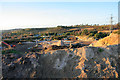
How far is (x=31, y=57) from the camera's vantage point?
10.9 metres

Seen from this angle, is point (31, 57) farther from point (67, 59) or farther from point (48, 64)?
point (67, 59)

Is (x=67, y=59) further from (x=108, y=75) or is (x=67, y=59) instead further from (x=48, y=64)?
(x=108, y=75)

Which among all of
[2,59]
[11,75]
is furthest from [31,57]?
[2,59]

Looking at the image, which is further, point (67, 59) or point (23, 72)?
point (67, 59)

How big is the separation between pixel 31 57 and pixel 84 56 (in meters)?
5.79

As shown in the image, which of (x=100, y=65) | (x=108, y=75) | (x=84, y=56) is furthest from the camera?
(x=84, y=56)

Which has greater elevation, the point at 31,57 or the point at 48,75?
the point at 31,57

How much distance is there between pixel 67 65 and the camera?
10055 mm

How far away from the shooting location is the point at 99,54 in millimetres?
10461

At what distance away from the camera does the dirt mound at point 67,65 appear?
30.7ft

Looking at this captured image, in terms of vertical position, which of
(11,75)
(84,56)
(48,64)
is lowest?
(11,75)

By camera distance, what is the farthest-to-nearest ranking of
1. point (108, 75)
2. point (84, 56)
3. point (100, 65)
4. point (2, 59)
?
point (2, 59)
point (84, 56)
point (100, 65)
point (108, 75)

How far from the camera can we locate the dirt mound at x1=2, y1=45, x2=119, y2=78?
934 cm

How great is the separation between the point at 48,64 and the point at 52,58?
0.76 meters
